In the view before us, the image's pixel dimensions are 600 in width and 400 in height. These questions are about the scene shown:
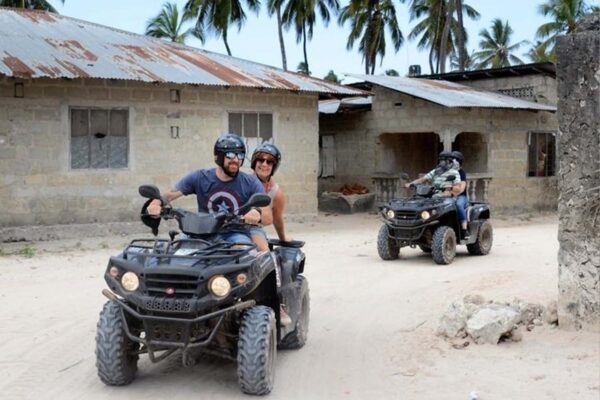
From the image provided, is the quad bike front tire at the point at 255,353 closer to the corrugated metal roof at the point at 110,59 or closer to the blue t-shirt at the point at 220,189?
the blue t-shirt at the point at 220,189

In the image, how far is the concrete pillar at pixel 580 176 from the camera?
5406mm

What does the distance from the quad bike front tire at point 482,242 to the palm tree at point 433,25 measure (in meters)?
26.7

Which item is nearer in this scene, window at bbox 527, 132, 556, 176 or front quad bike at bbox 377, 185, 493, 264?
front quad bike at bbox 377, 185, 493, 264

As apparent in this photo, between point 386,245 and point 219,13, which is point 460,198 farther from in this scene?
point 219,13

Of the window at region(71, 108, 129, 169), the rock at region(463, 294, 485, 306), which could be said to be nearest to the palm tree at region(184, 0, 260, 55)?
the window at region(71, 108, 129, 169)

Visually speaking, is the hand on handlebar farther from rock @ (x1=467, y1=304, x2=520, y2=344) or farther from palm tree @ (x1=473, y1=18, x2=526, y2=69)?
palm tree @ (x1=473, y1=18, x2=526, y2=69)

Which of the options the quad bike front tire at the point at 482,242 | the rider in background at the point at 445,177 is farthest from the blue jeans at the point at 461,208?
the quad bike front tire at the point at 482,242

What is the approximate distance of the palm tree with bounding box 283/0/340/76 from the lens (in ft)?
118

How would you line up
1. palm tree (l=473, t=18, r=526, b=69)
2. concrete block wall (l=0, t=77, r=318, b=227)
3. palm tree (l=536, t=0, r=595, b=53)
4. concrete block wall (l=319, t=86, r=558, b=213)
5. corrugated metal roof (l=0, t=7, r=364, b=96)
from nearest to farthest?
corrugated metal roof (l=0, t=7, r=364, b=96)
concrete block wall (l=0, t=77, r=318, b=227)
concrete block wall (l=319, t=86, r=558, b=213)
palm tree (l=536, t=0, r=595, b=53)
palm tree (l=473, t=18, r=526, b=69)

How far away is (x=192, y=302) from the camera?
4129 millimetres

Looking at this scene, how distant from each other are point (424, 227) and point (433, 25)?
3133 cm

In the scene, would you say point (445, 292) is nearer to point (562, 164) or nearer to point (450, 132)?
point (562, 164)

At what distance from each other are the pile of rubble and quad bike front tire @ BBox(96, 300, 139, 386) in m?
2.52

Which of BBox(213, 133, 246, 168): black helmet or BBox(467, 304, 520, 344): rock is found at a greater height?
BBox(213, 133, 246, 168): black helmet
